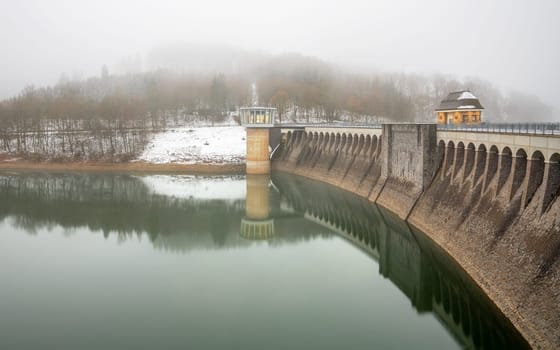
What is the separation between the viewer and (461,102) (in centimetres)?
3428

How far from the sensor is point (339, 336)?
14.4 meters

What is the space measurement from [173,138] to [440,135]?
45.1 meters

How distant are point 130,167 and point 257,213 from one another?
29.3 meters

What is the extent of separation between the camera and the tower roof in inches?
1331

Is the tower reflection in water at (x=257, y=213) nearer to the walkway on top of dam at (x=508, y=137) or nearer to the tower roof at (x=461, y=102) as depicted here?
the walkway on top of dam at (x=508, y=137)

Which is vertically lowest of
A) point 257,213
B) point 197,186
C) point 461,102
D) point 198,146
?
point 257,213

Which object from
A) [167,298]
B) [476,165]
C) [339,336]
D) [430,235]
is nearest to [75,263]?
[167,298]

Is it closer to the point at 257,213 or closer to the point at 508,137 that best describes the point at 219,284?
the point at 508,137

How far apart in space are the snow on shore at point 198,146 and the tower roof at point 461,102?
2828 centimetres

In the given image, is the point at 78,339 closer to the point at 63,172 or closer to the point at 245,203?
the point at 245,203

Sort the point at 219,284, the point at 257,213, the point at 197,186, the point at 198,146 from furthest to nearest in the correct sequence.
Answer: the point at 198,146, the point at 197,186, the point at 257,213, the point at 219,284

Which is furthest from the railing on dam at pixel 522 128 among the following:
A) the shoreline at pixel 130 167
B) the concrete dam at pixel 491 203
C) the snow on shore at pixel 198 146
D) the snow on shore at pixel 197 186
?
the snow on shore at pixel 198 146

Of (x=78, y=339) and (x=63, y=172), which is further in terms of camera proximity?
(x=63, y=172)

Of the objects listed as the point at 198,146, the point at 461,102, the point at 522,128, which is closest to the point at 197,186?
the point at 198,146
